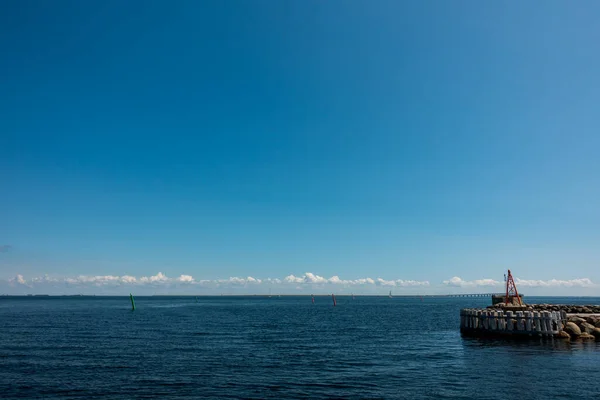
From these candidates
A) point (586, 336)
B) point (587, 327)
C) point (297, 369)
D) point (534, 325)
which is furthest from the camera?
point (587, 327)

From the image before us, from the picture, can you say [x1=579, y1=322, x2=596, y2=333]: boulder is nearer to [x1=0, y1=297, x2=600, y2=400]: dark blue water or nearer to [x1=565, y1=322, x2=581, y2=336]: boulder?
[x1=565, y1=322, x2=581, y2=336]: boulder

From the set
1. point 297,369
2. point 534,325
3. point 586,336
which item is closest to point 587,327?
point 586,336

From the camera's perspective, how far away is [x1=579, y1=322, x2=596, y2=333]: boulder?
164ft

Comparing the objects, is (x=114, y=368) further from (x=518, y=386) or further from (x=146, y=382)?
(x=518, y=386)

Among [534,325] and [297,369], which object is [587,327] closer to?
[534,325]

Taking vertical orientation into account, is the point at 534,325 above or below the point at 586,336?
above

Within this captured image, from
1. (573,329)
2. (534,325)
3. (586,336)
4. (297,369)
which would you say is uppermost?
(534,325)

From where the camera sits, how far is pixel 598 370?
107ft

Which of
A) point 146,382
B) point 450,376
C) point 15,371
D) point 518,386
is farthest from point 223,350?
point 518,386

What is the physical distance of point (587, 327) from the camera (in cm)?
5044

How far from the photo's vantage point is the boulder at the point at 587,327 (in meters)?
50.0

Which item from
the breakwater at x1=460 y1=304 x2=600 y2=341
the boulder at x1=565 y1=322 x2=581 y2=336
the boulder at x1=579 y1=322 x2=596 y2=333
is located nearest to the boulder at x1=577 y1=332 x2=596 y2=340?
the breakwater at x1=460 y1=304 x2=600 y2=341

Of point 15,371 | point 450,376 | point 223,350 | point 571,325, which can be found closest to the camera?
point 450,376

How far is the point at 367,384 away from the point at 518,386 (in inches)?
400
